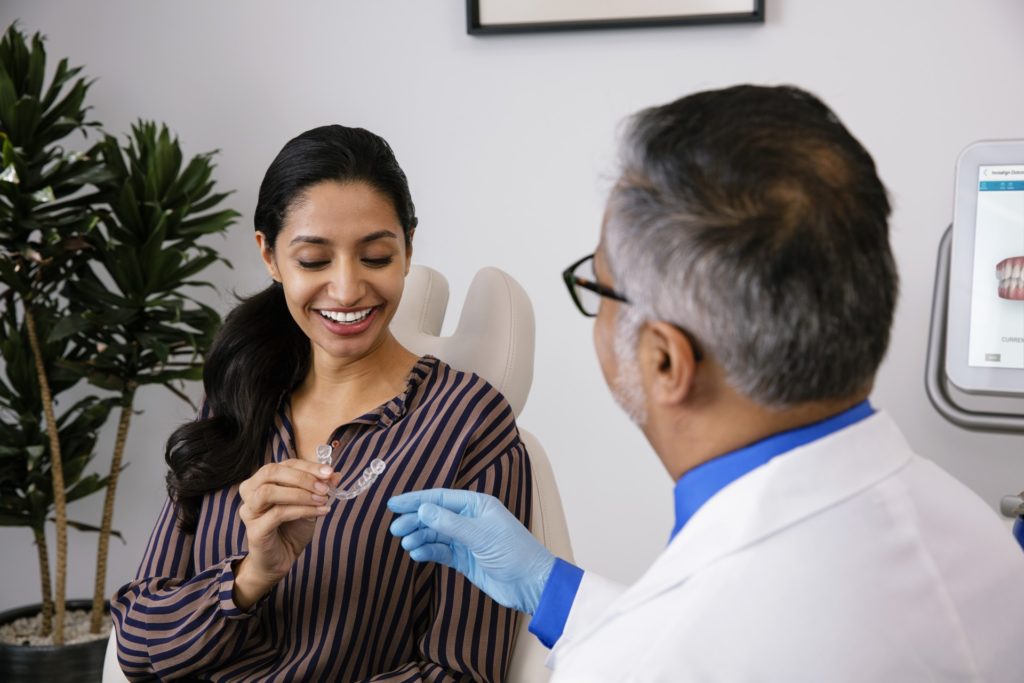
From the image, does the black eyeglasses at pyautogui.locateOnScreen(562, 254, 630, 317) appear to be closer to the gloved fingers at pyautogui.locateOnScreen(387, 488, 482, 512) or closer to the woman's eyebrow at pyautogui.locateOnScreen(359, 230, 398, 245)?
the gloved fingers at pyautogui.locateOnScreen(387, 488, 482, 512)

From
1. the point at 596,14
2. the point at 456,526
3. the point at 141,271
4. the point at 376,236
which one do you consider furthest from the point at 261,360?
the point at 596,14

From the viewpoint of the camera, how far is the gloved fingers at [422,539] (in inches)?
52.7

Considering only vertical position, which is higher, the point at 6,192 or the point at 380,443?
the point at 6,192

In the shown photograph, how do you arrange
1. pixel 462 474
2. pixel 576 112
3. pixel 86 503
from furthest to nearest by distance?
pixel 86 503, pixel 576 112, pixel 462 474

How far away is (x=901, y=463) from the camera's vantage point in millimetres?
879

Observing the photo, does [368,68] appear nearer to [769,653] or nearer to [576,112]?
[576,112]

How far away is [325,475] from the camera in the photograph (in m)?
1.32

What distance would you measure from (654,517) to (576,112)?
37.9 inches

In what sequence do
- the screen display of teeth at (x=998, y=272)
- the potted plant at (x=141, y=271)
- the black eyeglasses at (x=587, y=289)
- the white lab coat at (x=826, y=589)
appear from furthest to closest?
the potted plant at (x=141, y=271) < the screen display of teeth at (x=998, y=272) < the black eyeglasses at (x=587, y=289) < the white lab coat at (x=826, y=589)

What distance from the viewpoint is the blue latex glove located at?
1314mm

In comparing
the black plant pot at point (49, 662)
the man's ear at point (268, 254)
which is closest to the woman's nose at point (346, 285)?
the man's ear at point (268, 254)

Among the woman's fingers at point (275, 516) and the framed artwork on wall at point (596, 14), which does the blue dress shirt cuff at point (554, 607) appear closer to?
the woman's fingers at point (275, 516)

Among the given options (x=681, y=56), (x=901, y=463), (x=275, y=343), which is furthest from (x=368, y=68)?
(x=901, y=463)

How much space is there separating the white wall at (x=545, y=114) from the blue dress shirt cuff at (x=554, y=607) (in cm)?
122
